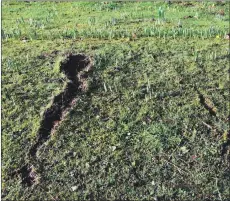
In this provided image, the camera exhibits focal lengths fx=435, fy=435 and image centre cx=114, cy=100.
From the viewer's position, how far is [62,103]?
6.05m

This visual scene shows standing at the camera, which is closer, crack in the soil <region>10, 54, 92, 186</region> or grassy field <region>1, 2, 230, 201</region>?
grassy field <region>1, 2, 230, 201</region>

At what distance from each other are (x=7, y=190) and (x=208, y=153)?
2389 mm

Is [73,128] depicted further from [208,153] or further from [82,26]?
[82,26]

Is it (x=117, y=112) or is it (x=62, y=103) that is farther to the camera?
(x=62, y=103)

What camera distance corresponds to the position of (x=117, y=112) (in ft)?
19.1

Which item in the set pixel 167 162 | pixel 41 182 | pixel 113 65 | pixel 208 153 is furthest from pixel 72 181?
pixel 113 65

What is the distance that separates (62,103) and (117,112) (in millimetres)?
803

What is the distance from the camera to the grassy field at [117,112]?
497cm

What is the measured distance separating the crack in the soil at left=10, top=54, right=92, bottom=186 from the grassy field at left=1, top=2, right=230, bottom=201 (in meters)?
0.01

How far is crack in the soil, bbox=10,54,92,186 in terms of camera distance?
5.18m

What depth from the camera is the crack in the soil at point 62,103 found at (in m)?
5.18

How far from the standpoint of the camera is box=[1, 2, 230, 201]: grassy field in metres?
4.97

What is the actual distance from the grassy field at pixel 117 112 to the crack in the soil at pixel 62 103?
0.01 meters

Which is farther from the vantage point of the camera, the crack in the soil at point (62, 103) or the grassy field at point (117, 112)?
the crack in the soil at point (62, 103)
